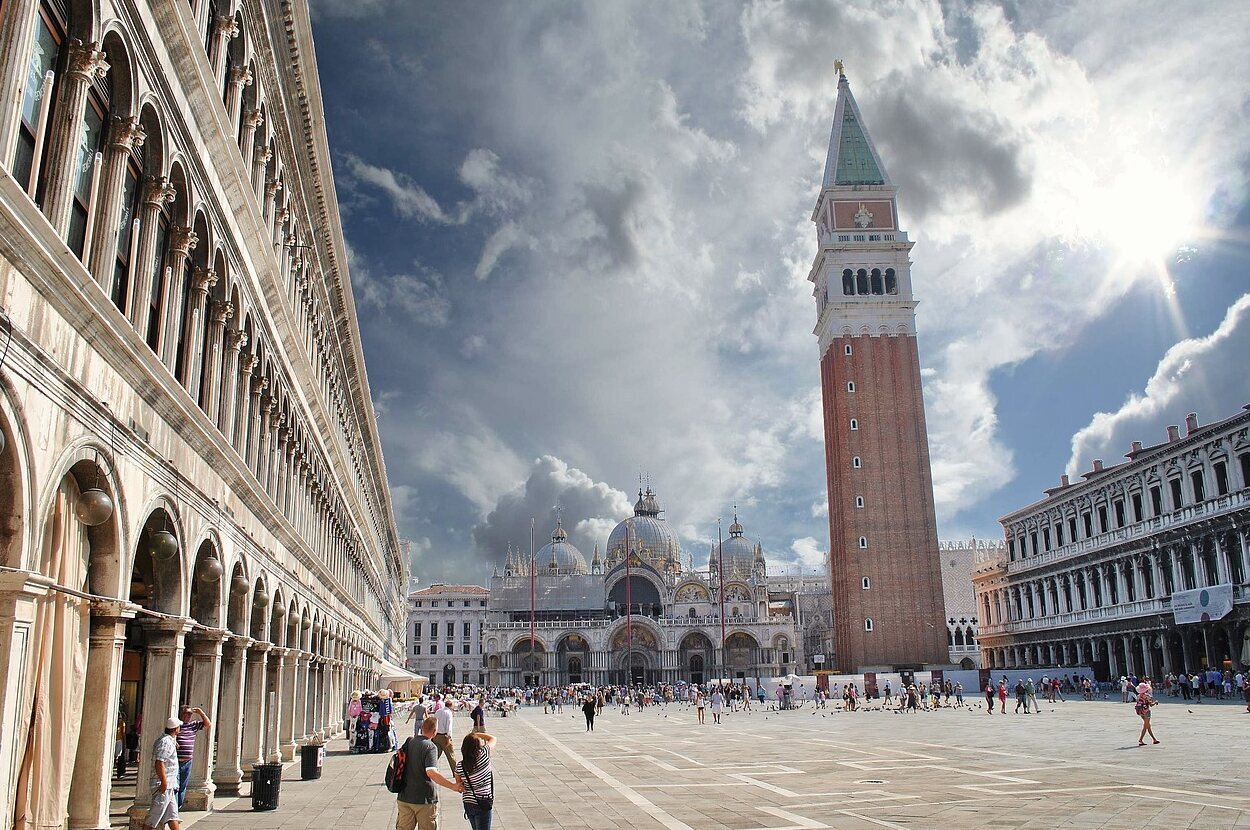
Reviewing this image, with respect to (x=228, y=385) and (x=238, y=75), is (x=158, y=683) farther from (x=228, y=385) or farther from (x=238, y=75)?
(x=238, y=75)

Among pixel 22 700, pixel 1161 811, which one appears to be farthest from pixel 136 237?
pixel 1161 811

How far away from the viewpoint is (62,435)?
8492 millimetres

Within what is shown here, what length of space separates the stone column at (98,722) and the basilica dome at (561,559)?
348 ft

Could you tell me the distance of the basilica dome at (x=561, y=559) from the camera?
4567 inches

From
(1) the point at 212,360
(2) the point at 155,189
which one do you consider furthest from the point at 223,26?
(1) the point at 212,360

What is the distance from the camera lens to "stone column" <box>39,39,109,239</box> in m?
8.55

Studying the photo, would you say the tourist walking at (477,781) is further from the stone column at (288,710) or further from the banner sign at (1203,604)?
the banner sign at (1203,604)

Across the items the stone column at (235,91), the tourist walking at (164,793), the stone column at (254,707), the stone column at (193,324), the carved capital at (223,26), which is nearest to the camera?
the tourist walking at (164,793)

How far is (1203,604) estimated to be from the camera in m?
44.8

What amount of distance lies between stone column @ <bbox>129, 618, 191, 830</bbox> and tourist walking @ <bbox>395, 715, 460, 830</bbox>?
4327mm

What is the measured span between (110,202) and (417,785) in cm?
647

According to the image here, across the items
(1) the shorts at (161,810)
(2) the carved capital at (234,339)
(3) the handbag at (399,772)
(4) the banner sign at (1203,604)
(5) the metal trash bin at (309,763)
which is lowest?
(5) the metal trash bin at (309,763)

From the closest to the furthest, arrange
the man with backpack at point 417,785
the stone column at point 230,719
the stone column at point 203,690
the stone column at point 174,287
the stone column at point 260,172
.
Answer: the man with backpack at point 417,785 → the stone column at point 174,287 → the stone column at point 203,690 → the stone column at point 230,719 → the stone column at point 260,172

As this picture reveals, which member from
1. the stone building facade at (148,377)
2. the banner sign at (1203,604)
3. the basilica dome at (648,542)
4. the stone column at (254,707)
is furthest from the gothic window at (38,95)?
the basilica dome at (648,542)
